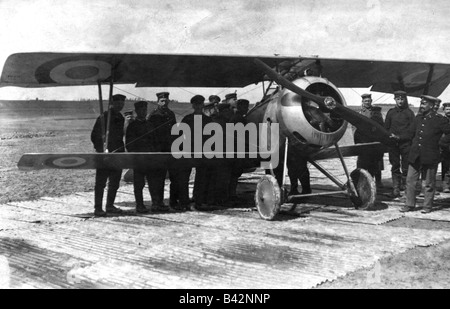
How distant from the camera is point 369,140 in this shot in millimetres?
11617

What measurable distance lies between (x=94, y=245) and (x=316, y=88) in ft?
14.5

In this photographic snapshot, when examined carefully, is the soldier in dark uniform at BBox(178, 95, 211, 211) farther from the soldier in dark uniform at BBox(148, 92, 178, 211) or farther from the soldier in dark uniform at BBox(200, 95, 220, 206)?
the soldier in dark uniform at BBox(148, 92, 178, 211)

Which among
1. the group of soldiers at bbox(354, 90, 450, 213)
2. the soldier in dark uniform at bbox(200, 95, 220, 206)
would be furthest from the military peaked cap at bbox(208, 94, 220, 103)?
the group of soldiers at bbox(354, 90, 450, 213)

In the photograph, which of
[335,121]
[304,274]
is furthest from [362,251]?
[335,121]

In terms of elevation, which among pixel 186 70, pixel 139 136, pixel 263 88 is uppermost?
pixel 186 70

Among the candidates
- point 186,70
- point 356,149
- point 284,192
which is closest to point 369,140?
point 356,149

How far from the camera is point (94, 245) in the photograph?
6.81 meters

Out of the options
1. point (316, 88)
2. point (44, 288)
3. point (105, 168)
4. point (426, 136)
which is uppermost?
point (316, 88)

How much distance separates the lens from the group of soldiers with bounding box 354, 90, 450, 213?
8672mm

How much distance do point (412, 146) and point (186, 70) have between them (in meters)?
4.43

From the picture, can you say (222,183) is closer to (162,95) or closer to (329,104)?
(162,95)

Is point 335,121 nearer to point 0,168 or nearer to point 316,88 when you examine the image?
point 316,88
